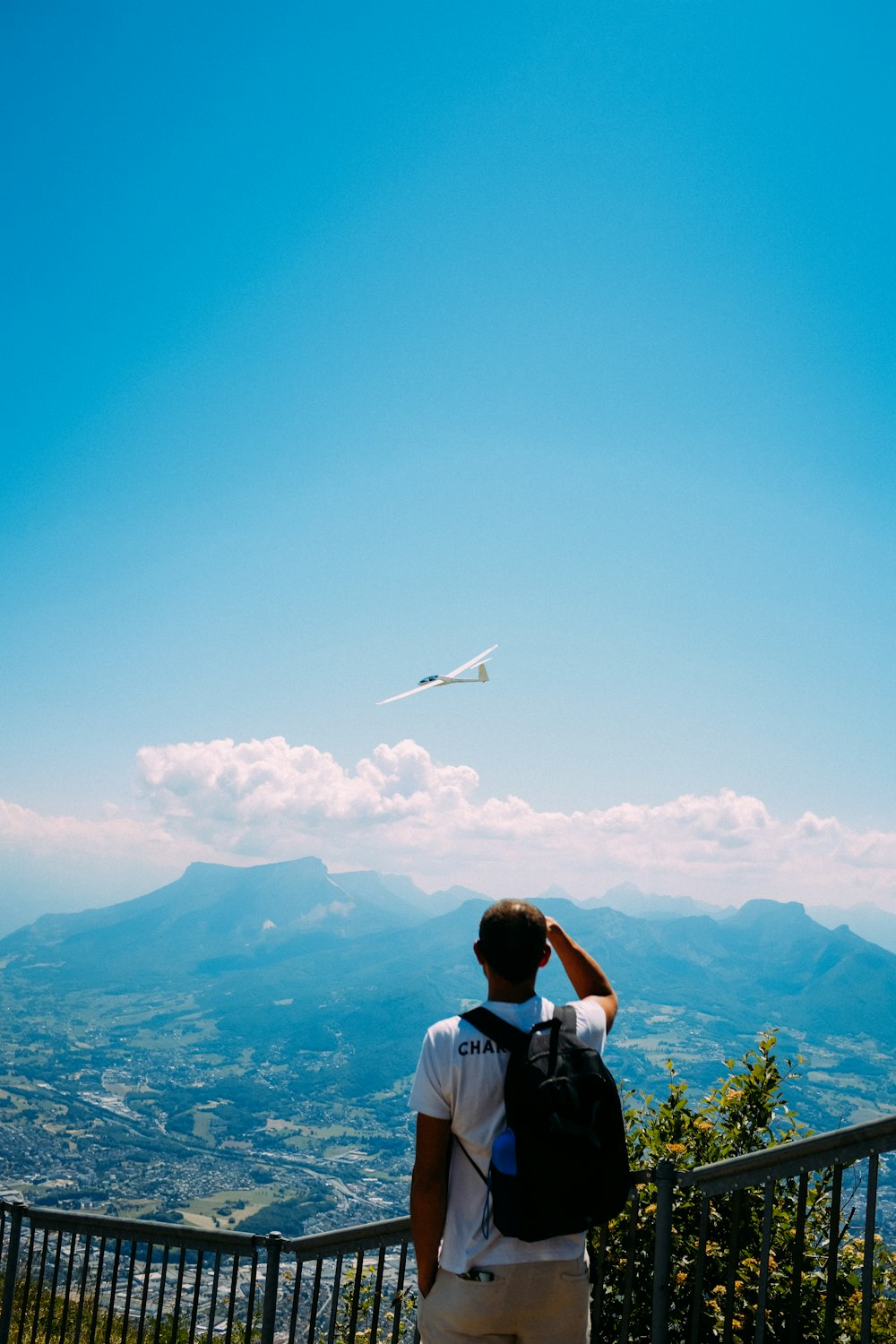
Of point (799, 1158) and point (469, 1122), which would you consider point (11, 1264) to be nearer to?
point (469, 1122)

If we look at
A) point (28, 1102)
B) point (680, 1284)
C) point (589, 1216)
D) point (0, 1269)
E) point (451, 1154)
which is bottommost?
→ point (28, 1102)

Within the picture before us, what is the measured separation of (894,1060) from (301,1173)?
510 feet

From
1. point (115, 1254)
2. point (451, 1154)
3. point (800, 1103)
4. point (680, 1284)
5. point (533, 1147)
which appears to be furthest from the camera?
point (800, 1103)

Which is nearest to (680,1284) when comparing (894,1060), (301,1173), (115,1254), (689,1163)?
(689,1163)

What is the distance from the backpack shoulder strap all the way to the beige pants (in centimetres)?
64

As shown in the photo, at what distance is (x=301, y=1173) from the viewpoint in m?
98.0

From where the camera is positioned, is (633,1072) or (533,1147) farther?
(633,1072)

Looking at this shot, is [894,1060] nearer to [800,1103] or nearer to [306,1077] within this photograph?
[800,1103]

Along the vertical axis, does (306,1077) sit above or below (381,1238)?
below

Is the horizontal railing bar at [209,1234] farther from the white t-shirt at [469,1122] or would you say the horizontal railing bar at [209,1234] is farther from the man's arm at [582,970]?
the man's arm at [582,970]

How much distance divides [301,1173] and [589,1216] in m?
114

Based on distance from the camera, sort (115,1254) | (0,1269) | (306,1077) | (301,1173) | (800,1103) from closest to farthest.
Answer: (115,1254) < (0,1269) < (301,1173) < (800,1103) < (306,1077)

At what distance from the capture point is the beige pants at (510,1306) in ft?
7.97

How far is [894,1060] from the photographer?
189625mm
